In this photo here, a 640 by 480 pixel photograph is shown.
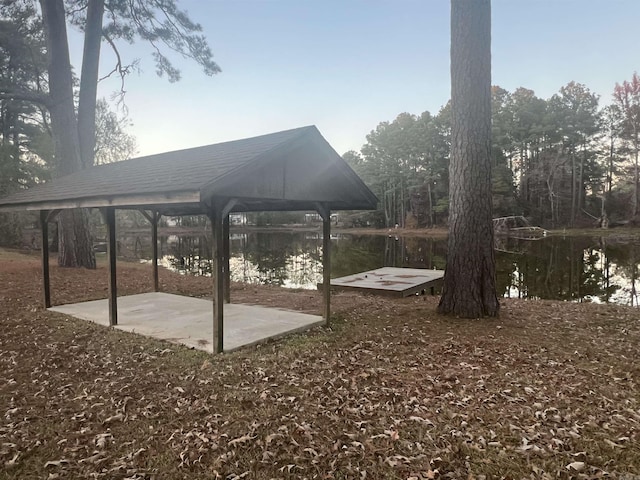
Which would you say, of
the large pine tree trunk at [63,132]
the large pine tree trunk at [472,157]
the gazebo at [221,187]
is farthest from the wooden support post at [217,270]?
the large pine tree trunk at [63,132]

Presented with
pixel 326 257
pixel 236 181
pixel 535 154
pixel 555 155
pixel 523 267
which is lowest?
pixel 523 267

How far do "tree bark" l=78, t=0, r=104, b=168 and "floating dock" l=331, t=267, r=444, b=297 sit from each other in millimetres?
9325

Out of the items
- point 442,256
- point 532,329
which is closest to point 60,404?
point 532,329

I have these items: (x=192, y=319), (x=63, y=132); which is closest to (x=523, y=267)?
(x=192, y=319)

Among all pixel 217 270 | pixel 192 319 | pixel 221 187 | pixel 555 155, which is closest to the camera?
pixel 221 187

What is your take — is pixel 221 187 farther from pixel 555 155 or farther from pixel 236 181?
pixel 555 155

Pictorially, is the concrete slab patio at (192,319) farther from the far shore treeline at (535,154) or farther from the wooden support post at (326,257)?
the far shore treeline at (535,154)

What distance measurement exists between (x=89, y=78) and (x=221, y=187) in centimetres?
1152

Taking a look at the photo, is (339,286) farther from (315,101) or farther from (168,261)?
(168,261)

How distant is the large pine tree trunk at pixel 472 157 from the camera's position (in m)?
6.04

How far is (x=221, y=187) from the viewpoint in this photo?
175 inches

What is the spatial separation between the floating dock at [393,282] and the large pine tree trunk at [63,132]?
8.00 meters

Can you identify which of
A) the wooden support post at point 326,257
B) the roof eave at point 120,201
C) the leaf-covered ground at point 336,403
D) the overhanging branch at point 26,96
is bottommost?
the leaf-covered ground at point 336,403

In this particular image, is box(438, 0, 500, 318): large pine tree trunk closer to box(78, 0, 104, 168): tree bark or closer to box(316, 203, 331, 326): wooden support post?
box(316, 203, 331, 326): wooden support post
